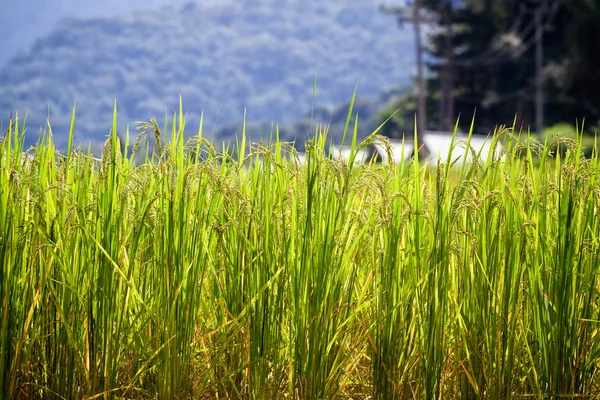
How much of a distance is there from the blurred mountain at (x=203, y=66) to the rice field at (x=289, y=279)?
152m

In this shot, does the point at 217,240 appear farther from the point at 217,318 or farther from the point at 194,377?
the point at 194,377

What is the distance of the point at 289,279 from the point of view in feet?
7.82

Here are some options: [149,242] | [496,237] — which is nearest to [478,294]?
[496,237]

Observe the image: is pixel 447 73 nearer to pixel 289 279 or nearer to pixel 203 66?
pixel 289 279

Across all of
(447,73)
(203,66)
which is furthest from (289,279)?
(203,66)

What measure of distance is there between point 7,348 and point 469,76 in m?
42.9

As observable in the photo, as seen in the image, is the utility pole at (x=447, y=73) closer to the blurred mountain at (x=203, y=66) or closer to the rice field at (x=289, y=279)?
the rice field at (x=289, y=279)

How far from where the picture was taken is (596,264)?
2398 millimetres

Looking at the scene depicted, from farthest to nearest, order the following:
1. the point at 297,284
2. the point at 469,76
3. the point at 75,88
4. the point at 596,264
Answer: the point at 75,88 → the point at 469,76 → the point at 596,264 → the point at 297,284

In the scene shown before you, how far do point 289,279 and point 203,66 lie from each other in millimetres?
183988

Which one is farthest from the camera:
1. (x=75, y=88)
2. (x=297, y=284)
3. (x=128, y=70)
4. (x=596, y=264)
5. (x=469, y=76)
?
(x=128, y=70)

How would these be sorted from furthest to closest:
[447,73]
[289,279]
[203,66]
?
[203,66] → [447,73] → [289,279]

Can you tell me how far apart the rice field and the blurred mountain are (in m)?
152

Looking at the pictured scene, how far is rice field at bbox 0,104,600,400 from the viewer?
7.25 ft
